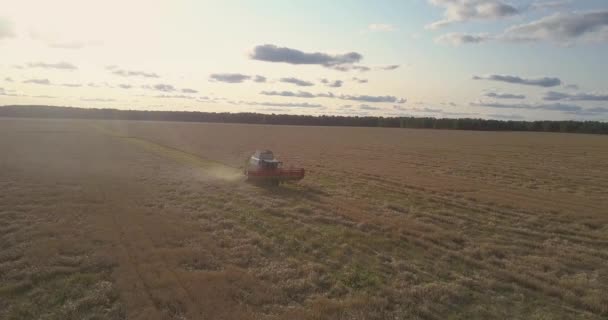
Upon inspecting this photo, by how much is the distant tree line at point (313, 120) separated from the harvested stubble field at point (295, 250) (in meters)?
108

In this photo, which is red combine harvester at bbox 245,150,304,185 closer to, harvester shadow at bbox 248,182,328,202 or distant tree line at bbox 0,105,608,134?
harvester shadow at bbox 248,182,328,202

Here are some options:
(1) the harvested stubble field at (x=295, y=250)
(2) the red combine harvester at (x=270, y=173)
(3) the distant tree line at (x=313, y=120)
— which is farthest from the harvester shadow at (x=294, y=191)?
(3) the distant tree line at (x=313, y=120)

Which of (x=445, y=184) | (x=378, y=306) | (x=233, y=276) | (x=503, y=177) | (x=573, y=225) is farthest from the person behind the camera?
(x=503, y=177)

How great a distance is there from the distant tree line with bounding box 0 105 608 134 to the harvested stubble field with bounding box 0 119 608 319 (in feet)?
353

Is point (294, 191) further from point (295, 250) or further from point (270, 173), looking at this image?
point (295, 250)

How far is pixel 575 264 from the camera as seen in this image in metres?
11.0

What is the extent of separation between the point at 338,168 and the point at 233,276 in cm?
2079

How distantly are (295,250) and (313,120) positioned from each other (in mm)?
139562

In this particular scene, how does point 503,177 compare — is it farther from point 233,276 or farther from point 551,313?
point 233,276

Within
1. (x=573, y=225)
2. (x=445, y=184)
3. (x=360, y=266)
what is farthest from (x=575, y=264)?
(x=445, y=184)

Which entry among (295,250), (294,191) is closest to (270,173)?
(294,191)

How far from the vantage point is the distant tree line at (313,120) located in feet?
389

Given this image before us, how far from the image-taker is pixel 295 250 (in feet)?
37.2

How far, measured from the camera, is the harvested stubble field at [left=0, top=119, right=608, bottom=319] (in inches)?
321
